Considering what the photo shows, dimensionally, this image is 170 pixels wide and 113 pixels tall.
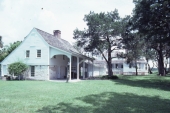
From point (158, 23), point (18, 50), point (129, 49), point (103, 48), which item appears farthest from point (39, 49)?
point (158, 23)

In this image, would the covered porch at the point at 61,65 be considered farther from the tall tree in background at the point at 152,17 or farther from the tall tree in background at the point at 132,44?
the tall tree in background at the point at 152,17

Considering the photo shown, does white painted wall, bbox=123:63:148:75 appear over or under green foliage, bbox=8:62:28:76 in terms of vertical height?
under

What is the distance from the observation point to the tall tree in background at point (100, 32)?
87.7 feet

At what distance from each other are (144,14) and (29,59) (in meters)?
18.5

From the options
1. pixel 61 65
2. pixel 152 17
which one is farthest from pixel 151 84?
pixel 61 65

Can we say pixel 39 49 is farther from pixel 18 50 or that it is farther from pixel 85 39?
pixel 85 39

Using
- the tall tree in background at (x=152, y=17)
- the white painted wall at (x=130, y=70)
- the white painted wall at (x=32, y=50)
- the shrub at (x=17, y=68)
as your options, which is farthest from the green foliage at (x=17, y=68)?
the white painted wall at (x=130, y=70)

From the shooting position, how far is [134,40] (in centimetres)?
2870

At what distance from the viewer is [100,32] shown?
2725cm

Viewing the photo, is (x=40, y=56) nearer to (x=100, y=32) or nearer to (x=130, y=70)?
(x=100, y=32)

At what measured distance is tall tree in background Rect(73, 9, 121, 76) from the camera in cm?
2672

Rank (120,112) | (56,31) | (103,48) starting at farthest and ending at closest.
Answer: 1. (56,31)
2. (103,48)
3. (120,112)

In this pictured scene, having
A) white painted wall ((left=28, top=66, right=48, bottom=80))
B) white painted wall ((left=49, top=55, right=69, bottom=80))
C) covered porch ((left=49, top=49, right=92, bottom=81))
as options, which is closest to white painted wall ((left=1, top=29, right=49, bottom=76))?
white painted wall ((left=28, top=66, right=48, bottom=80))

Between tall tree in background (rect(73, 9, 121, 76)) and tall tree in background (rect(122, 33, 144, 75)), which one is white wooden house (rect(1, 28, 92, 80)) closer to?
tall tree in background (rect(73, 9, 121, 76))
